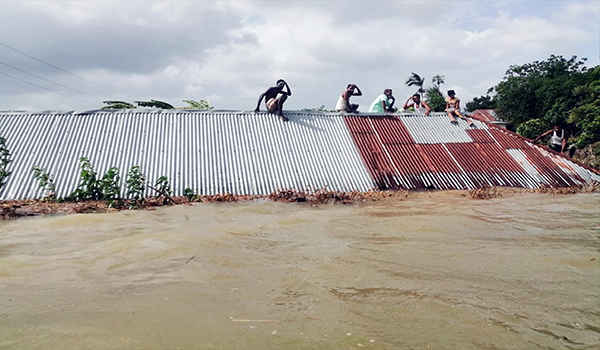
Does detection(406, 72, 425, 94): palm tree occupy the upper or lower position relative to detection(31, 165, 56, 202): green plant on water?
upper

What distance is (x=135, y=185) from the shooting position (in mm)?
9344

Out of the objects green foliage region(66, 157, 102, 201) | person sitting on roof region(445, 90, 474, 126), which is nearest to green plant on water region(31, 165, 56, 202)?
green foliage region(66, 157, 102, 201)

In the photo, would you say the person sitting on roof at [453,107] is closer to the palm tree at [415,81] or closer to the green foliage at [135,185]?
the green foliage at [135,185]

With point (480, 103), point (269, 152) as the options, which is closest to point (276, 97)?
point (269, 152)

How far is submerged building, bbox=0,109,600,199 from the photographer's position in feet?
33.5

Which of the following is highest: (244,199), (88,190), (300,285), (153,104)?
(153,104)

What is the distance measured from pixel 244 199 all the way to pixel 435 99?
31809 mm

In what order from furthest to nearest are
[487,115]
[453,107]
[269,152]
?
[487,115] < [453,107] < [269,152]

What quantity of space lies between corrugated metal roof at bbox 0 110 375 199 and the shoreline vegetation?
414 mm

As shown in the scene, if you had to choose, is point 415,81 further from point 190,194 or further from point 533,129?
point 190,194

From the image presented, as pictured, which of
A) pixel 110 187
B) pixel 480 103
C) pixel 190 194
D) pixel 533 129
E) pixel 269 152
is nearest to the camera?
pixel 110 187

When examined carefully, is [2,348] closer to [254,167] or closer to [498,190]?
[254,167]

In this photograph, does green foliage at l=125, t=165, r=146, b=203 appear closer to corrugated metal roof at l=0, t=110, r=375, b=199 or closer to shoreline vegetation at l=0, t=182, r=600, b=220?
shoreline vegetation at l=0, t=182, r=600, b=220

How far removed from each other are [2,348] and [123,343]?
667 mm
